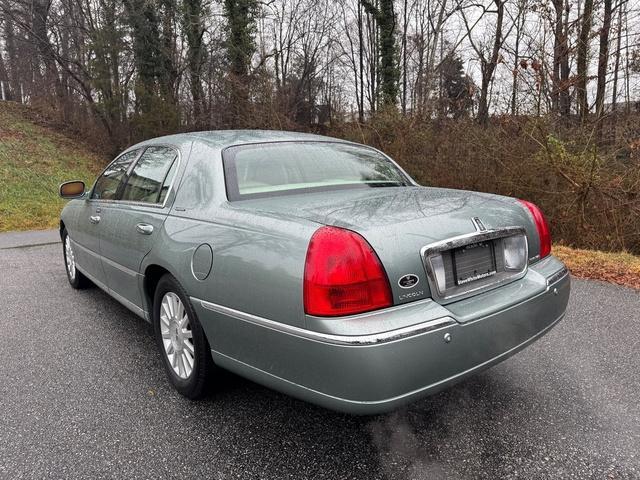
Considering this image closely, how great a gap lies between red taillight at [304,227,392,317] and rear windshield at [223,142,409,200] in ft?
2.84

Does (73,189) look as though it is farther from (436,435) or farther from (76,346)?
(436,435)

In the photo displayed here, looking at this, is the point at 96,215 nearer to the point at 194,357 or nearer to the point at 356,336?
the point at 194,357

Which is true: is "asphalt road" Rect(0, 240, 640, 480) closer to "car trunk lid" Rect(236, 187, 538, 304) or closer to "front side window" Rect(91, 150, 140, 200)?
"car trunk lid" Rect(236, 187, 538, 304)

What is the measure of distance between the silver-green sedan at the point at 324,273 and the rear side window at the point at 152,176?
0.07ft

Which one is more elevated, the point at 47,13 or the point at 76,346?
the point at 47,13

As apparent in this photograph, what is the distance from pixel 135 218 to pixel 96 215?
2.96 feet

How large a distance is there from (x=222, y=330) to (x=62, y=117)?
23892mm

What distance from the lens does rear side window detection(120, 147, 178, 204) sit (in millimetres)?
3049

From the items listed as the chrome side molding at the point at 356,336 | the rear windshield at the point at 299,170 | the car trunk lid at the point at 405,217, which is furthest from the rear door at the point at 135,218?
the chrome side molding at the point at 356,336

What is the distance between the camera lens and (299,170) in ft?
9.68

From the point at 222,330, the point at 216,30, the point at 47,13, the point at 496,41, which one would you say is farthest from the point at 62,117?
the point at 222,330

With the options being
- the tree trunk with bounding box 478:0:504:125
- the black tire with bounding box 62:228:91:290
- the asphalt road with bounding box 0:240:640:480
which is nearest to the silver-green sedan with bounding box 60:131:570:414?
the asphalt road with bounding box 0:240:640:480

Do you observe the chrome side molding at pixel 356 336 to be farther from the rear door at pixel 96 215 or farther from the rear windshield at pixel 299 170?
the rear door at pixel 96 215

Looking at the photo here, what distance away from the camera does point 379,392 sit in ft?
6.01
